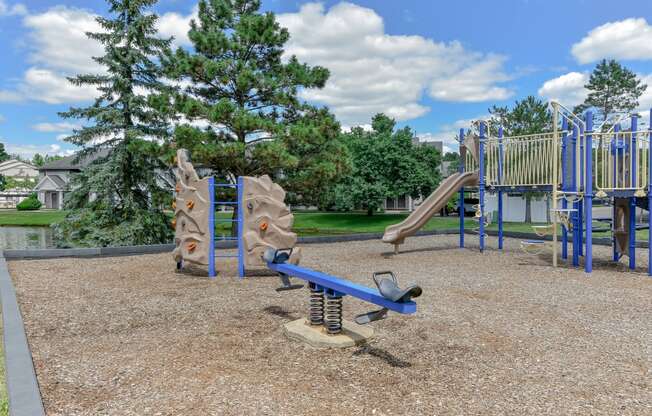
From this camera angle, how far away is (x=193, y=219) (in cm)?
824

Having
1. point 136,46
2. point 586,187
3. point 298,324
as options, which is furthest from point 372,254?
point 136,46

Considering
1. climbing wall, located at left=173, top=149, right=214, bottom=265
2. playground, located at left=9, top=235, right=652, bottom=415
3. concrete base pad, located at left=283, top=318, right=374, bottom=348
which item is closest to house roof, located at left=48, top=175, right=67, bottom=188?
playground, located at left=9, top=235, right=652, bottom=415

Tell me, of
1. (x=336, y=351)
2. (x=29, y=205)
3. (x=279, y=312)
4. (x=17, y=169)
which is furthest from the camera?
(x=17, y=169)

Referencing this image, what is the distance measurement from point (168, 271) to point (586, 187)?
8291 millimetres

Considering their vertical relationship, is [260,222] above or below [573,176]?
below

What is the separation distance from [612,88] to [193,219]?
34.1 meters

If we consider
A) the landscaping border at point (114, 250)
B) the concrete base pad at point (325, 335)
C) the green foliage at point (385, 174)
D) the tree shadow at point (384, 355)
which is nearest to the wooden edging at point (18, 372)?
the concrete base pad at point (325, 335)

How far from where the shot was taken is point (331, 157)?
14469 mm

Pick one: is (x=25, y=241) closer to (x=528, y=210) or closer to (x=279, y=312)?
(x=279, y=312)

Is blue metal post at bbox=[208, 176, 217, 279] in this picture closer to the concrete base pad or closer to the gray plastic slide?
the concrete base pad

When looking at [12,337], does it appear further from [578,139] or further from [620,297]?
[578,139]

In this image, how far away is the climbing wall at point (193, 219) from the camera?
814cm

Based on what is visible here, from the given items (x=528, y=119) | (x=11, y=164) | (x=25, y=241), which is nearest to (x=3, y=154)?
(x=11, y=164)

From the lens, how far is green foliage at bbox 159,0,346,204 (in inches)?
505
